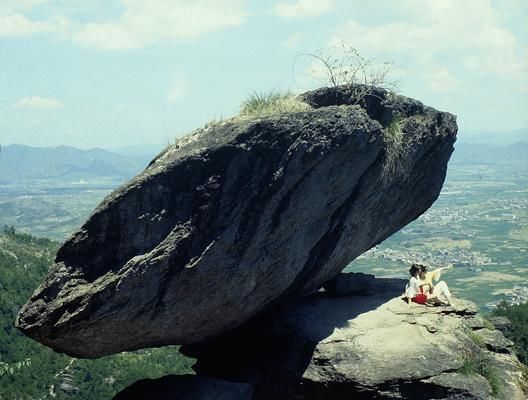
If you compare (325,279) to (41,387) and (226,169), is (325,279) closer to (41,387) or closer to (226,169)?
(226,169)

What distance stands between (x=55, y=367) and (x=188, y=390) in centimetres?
7840

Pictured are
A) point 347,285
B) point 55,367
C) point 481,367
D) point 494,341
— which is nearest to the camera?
point 481,367

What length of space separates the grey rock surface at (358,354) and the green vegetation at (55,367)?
5866cm

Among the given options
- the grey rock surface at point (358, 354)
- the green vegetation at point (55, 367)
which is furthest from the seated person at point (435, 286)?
the green vegetation at point (55, 367)

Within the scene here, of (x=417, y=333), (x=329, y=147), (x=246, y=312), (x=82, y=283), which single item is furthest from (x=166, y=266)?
(x=417, y=333)

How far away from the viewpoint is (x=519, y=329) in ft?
194

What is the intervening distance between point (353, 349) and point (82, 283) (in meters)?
7.53

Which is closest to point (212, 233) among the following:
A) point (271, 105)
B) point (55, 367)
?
point (271, 105)

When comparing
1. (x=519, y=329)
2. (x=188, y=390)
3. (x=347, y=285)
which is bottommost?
(x=519, y=329)

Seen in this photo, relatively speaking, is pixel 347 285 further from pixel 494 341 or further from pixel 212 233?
pixel 212 233

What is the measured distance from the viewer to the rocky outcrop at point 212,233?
44.2 ft

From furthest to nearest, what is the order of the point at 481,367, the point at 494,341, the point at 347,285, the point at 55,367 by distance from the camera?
the point at 55,367 → the point at 347,285 → the point at 494,341 → the point at 481,367

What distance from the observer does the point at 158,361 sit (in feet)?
316

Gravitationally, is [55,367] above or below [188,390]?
below
